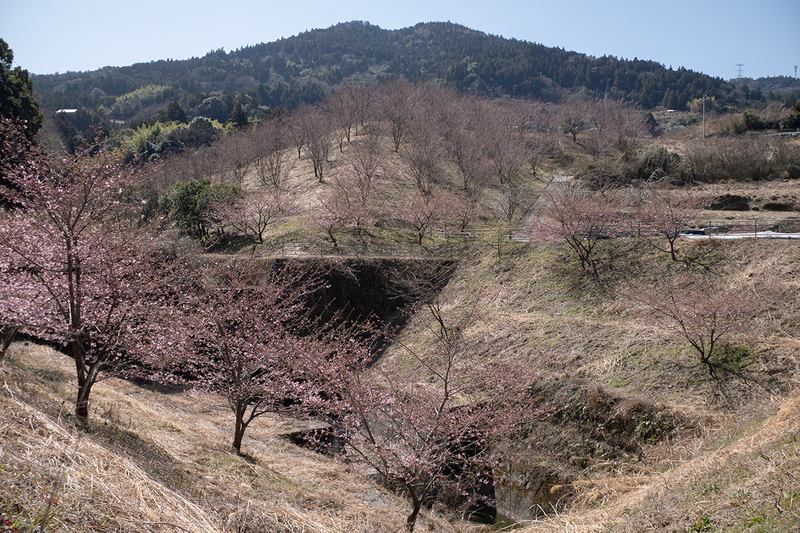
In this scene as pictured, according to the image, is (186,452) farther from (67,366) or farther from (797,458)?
(797,458)

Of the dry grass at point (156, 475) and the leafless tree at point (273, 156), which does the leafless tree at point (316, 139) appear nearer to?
the leafless tree at point (273, 156)

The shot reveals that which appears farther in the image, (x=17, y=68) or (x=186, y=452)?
(x=17, y=68)

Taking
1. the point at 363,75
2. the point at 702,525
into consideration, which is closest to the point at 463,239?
the point at 702,525

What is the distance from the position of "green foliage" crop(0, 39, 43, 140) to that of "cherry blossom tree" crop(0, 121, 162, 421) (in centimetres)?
2328

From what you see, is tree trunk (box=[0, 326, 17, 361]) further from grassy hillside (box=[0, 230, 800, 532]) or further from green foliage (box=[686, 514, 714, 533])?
green foliage (box=[686, 514, 714, 533])

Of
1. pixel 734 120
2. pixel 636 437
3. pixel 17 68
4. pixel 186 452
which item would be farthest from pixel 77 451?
pixel 734 120

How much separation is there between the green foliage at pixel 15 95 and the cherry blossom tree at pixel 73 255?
2328cm

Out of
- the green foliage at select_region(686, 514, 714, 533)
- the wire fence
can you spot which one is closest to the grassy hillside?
the green foliage at select_region(686, 514, 714, 533)

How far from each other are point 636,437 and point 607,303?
7.38m

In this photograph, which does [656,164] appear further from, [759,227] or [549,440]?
[549,440]

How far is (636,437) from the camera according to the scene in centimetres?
1159

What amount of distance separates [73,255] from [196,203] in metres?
22.8

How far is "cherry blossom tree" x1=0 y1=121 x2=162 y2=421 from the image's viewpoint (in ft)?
24.9

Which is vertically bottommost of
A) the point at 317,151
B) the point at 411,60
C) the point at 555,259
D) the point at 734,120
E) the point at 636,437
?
the point at 636,437
